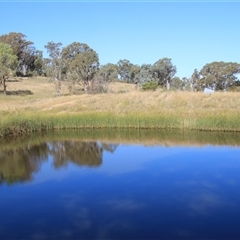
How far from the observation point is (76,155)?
14023 millimetres

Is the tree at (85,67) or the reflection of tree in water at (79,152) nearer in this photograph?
the reflection of tree in water at (79,152)

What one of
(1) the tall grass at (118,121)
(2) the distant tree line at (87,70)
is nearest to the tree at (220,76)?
(2) the distant tree line at (87,70)

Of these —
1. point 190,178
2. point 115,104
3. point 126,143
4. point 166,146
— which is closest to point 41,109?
point 115,104

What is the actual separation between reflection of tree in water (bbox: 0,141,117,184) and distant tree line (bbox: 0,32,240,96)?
21.8 m

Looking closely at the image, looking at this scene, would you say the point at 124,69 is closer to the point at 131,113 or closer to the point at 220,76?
the point at 220,76

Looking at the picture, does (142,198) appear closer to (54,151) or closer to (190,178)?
(190,178)

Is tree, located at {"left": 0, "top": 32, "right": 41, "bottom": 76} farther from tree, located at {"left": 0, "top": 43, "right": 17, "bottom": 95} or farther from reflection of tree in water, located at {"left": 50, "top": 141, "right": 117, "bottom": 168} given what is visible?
reflection of tree in water, located at {"left": 50, "top": 141, "right": 117, "bottom": 168}

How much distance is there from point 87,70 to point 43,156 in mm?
30391

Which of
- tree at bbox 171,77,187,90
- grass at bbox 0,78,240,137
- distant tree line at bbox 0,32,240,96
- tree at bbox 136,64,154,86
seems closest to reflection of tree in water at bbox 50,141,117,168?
grass at bbox 0,78,240,137

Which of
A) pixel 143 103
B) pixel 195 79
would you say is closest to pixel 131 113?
pixel 143 103

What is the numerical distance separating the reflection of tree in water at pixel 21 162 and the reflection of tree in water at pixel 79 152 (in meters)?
0.59

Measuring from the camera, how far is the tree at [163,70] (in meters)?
53.0

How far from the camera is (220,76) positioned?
4862 cm

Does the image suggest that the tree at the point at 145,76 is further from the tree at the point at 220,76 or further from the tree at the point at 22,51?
the tree at the point at 22,51
